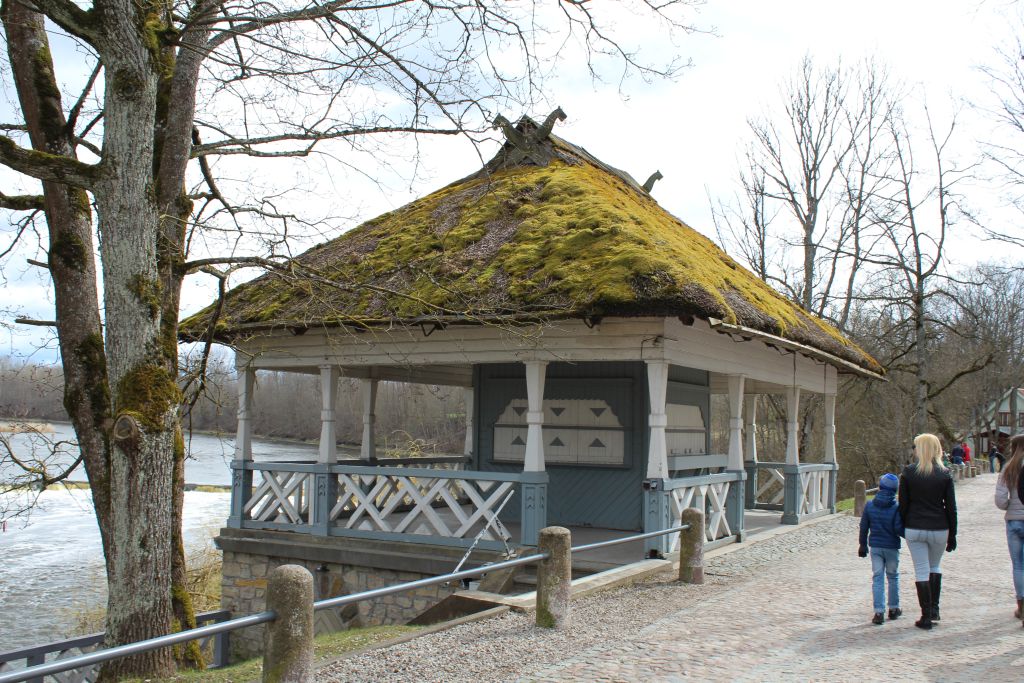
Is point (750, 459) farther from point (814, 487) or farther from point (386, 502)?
point (386, 502)

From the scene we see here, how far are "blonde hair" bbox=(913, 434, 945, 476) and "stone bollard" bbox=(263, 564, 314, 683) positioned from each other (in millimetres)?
4968

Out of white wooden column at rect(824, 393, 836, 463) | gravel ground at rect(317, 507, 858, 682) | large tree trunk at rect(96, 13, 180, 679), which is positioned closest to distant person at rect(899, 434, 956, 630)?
gravel ground at rect(317, 507, 858, 682)

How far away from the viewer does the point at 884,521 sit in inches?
281

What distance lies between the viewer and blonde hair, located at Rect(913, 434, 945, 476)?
273 inches

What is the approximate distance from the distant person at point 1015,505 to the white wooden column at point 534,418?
452cm

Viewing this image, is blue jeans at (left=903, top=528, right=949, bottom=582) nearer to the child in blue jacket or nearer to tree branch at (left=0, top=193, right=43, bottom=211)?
the child in blue jacket

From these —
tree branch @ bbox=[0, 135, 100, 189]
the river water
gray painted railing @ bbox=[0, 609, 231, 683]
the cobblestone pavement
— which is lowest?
the river water

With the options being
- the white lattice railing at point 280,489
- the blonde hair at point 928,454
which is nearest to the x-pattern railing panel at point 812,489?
the blonde hair at point 928,454

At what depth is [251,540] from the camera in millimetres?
11500

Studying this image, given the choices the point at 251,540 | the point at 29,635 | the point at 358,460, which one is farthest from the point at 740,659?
the point at 29,635

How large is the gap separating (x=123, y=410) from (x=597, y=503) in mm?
7241

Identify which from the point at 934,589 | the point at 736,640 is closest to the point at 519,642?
the point at 736,640

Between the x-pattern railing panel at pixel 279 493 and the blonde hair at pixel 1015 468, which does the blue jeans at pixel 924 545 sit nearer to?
the blonde hair at pixel 1015 468

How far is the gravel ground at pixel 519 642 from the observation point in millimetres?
5641
